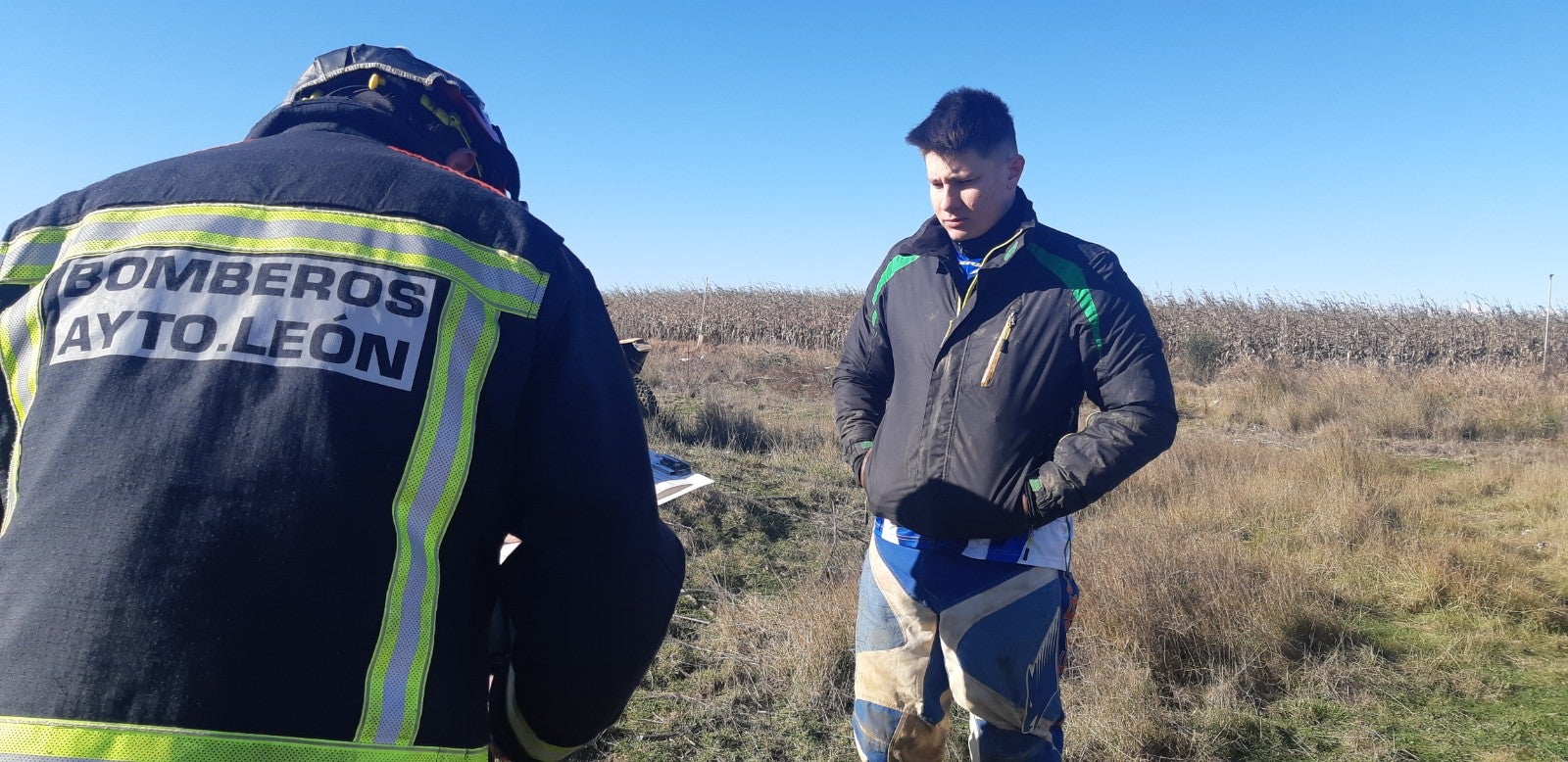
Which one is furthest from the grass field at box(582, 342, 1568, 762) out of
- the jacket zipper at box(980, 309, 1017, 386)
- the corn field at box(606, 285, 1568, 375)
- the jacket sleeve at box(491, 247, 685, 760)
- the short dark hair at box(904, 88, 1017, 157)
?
the corn field at box(606, 285, 1568, 375)

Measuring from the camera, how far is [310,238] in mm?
1113

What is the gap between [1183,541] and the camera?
5.30 meters

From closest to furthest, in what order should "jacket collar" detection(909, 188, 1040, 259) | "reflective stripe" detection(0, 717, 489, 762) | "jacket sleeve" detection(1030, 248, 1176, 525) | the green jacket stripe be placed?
"reflective stripe" detection(0, 717, 489, 762), "jacket sleeve" detection(1030, 248, 1176, 525), "jacket collar" detection(909, 188, 1040, 259), the green jacket stripe

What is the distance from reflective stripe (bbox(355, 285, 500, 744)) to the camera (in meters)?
1.01

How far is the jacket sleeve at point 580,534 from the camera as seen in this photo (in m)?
1.16

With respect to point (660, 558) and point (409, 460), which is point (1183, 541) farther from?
point (409, 460)

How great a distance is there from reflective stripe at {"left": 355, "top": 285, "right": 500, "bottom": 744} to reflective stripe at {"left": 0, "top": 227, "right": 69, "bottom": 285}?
52cm

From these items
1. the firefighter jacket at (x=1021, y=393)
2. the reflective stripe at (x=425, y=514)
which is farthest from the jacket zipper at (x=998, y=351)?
the reflective stripe at (x=425, y=514)

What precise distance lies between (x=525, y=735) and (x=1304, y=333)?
79.2ft

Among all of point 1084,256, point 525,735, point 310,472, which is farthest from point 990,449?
point 310,472

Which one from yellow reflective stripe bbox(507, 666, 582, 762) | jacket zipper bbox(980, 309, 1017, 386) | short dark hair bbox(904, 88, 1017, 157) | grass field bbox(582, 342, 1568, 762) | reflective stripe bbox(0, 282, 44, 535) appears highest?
short dark hair bbox(904, 88, 1017, 157)

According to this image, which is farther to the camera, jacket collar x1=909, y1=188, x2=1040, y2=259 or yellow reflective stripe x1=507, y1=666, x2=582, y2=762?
jacket collar x1=909, y1=188, x2=1040, y2=259

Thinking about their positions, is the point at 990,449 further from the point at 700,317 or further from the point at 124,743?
the point at 700,317

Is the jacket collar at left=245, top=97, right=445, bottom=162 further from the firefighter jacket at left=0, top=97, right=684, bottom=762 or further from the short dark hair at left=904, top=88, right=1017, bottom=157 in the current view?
the short dark hair at left=904, top=88, right=1017, bottom=157
